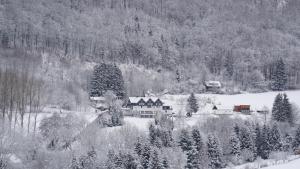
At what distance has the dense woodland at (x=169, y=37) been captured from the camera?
7681 cm

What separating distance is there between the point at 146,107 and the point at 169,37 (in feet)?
183

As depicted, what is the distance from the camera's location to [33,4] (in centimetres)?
10069

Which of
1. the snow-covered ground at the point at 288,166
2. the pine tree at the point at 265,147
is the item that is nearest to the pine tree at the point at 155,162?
the snow-covered ground at the point at 288,166

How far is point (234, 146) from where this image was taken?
36.9 metres

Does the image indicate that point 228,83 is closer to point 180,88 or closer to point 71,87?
point 180,88

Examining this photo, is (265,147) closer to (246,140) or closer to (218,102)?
(246,140)

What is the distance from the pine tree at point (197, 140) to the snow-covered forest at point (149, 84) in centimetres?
14

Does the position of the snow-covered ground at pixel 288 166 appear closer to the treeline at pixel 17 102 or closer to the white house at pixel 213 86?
the treeline at pixel 17 102

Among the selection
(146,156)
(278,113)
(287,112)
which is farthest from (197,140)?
(287,112)

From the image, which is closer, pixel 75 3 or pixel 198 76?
pixel 198 76

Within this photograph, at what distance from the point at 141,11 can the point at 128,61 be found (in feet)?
152

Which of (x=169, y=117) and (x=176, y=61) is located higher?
(x=176, y=61)

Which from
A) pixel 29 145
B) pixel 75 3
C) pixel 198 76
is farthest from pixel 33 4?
pixel 29 145

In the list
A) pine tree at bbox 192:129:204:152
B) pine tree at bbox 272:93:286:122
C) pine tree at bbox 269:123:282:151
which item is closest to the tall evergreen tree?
pine tree at bbox 272:93:286:122
